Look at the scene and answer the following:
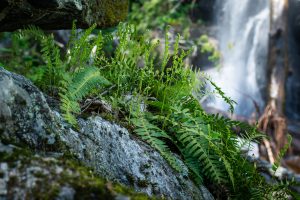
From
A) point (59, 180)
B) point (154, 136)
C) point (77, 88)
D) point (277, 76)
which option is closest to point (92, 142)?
point (77, 88)

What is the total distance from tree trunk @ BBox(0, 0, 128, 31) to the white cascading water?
33.9ft

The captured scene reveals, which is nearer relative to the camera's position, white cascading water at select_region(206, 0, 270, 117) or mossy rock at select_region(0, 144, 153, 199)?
mossy rock at select_region(0, 144, 153, 199)

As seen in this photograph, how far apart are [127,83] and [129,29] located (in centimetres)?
41

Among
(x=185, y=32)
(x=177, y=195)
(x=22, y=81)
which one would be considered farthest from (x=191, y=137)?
(x=185, y=32)

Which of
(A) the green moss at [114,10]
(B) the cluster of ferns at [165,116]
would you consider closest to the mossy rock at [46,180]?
(B) the cluster of ferns at [165,116]

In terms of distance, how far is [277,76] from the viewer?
9430 mm

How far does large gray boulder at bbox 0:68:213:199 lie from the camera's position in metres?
1.51

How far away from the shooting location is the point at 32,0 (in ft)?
7.92

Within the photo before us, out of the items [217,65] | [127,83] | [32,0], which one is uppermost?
[32,0]

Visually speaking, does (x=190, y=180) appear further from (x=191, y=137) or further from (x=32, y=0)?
(x=32, y=0)

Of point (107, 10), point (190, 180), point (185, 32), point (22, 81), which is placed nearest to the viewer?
point (22, 81)

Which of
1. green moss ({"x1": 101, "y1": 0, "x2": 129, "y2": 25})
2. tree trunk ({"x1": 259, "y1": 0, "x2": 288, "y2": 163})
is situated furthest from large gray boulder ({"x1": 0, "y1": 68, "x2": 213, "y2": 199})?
tree trunk ({"x1": 259, "y1": 0, "x2": 288, "y2": 163})

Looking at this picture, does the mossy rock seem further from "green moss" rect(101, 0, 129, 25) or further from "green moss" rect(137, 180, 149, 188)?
"green moss" rect(101, 0, 129, 25)

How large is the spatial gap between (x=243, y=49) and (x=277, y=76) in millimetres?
5728
